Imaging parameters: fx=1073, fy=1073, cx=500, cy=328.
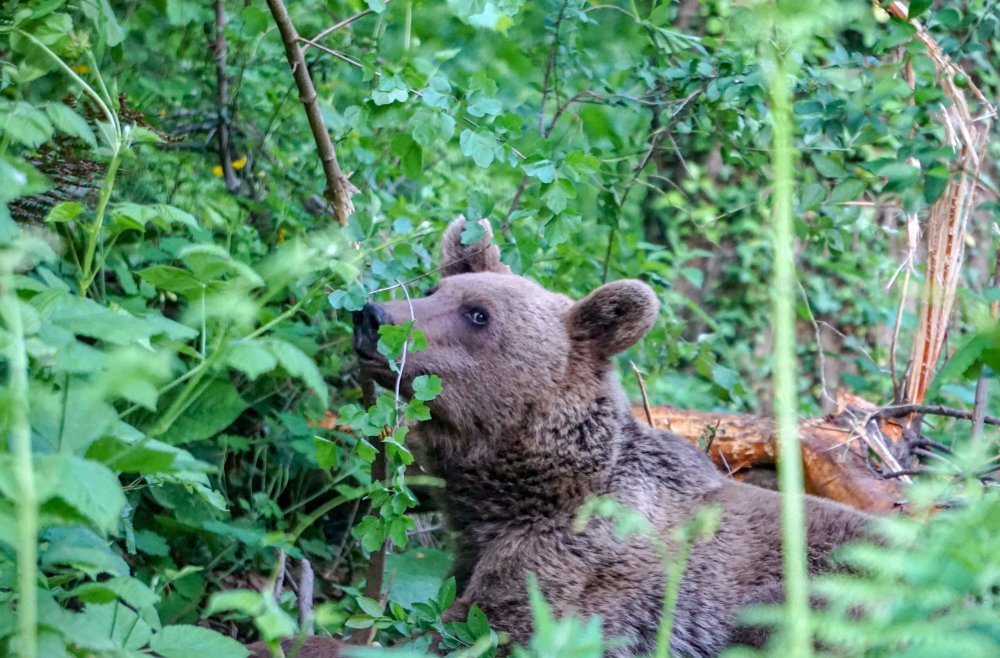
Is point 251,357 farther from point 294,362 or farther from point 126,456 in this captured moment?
point 126,456

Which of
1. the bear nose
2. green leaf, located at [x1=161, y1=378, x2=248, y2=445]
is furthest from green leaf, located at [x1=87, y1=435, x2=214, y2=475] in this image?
green leaf, located at [x1=161, y1=378, x2=248, y2=445]

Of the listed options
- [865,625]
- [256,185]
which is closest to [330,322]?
[256,185]

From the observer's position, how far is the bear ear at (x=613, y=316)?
4730mm

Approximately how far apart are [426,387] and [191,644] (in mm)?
1459

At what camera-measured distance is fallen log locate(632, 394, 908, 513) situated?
5.43 meters

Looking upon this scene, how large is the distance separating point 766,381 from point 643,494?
5.94 meters

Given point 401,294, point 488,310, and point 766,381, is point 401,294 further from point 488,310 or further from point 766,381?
point 766,381

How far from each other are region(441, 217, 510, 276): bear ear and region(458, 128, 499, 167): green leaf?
85 centimetres

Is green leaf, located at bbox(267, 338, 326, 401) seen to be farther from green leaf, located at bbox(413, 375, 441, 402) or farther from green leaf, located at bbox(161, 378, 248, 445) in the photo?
green leaf, located at bbox(161, 378, 248, 445)

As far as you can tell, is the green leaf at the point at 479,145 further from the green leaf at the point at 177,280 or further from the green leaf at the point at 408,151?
the green leaf at the point at 177,280

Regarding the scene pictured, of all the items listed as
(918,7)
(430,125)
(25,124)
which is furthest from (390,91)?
(918,7)

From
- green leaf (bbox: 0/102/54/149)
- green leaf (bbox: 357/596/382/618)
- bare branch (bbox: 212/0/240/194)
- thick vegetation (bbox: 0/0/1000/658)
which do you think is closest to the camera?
thick vegetation (bbox: 0/0/1000/658)

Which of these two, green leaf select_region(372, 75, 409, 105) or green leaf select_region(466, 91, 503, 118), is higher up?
green leaf select_region(372, 75, 409, 105)

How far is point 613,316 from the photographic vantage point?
188 inches
